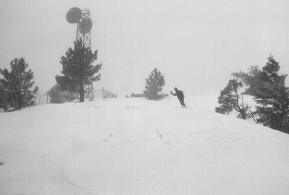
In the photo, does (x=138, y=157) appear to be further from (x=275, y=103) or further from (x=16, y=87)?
(x=275, y=103)

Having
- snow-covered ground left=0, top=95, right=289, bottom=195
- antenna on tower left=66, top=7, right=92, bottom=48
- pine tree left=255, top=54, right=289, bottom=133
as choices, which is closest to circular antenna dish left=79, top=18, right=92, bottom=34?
antenna on tower left=66, top=7, right=92, bottom=48

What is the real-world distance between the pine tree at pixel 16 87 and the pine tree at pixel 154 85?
72.6 ft

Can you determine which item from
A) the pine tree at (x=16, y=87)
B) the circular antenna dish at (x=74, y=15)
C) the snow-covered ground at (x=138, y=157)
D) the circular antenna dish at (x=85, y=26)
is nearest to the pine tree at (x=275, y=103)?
the snow-covered ground at (x=138, y=157)

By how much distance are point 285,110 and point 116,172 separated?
68.9 feet

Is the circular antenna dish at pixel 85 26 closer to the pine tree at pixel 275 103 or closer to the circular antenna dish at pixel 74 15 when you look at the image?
the circular antenna dish at pixel 74 15

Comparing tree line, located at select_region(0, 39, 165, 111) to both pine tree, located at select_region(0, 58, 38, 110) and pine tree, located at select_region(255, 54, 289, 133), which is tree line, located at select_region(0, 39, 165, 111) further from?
pine tree, located at select_region(255, 54, 289, 133)

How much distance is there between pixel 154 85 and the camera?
35594mm

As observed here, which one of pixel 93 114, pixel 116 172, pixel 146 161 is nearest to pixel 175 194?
pixel 146 161

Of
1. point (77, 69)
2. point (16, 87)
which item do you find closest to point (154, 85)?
point (77, 69)

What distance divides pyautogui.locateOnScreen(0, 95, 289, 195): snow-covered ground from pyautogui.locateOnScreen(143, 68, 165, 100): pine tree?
2356 cm

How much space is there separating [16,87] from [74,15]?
23.8m

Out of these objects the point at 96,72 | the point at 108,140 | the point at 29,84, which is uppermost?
the point at 96,72

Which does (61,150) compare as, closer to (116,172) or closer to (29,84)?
(116,172)

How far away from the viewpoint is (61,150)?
8.13 m
